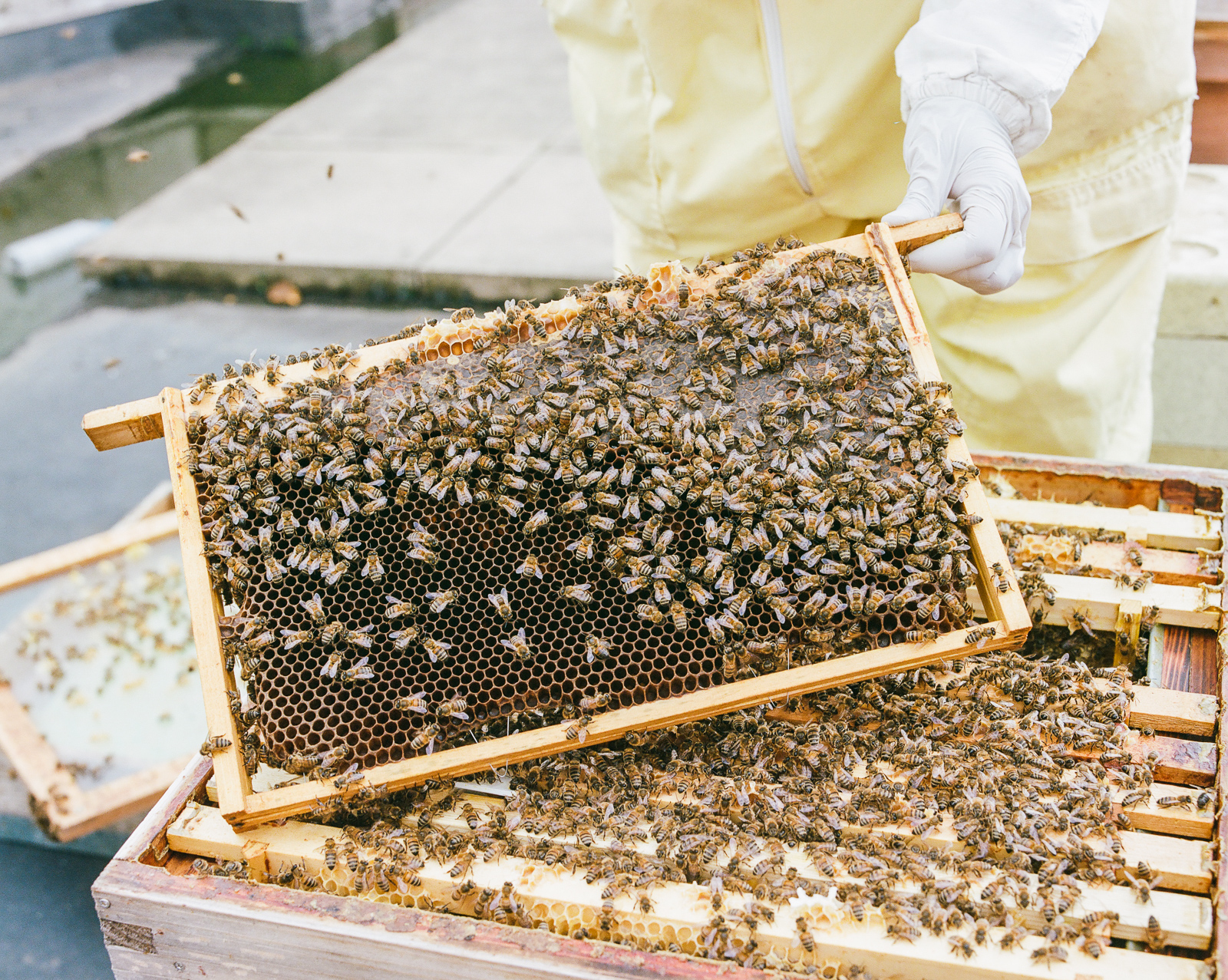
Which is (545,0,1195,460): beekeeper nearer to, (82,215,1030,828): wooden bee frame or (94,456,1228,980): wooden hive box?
(82,215,1030,828): wooden bee frame

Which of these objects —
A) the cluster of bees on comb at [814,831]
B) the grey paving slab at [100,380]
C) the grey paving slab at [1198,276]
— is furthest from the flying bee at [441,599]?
the grey paving slab at [100,380]

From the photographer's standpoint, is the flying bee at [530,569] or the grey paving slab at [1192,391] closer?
the flying bee at [530,569]

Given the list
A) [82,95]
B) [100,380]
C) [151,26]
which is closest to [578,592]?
[100,380]

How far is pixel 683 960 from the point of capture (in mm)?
1782

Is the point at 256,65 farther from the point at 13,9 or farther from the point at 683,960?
the point at 683,960

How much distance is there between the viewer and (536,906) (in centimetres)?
195

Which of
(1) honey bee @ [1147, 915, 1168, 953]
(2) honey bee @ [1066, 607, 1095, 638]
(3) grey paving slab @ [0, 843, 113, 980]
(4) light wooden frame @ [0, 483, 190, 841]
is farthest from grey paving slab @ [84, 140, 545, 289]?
(1) honey bee @ [1147, 915, 1168, 953]

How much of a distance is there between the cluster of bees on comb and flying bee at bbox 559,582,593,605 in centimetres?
39

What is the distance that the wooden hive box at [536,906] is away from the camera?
1.78 m

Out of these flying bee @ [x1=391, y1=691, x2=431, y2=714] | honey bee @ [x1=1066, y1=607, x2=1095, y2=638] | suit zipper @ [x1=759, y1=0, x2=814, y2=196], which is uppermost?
suit zipper @ [x1=759, y1=0, x2=814, y2=196]

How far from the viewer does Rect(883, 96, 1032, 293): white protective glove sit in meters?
2.68

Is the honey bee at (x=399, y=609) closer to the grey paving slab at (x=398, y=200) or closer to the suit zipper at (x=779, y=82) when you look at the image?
the suit zipper at (x=779, y=82)

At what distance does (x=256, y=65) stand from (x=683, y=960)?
16.1m

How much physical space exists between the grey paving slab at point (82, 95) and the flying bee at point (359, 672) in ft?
38.4
